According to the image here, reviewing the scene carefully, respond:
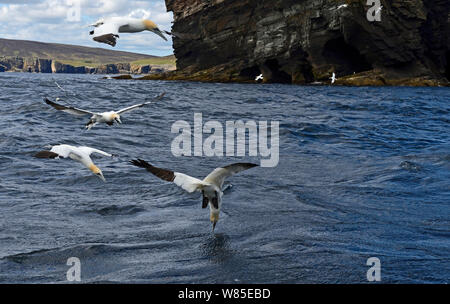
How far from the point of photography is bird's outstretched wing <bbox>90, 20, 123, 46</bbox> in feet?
17.9

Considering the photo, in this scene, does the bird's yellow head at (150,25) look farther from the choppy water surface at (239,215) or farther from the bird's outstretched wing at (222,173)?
the choppy water surface at (239,215)

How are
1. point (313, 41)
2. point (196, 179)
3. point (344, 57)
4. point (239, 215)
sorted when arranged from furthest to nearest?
point (344, 57) < point (313, 41) < point (239, 215) < point (196, 179)

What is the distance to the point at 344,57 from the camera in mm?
51688

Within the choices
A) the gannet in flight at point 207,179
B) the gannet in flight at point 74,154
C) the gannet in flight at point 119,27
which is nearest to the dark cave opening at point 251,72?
the gannet in flight at point 74,154

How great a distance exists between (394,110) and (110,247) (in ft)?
64.5

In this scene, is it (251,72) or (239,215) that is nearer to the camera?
(239,215)

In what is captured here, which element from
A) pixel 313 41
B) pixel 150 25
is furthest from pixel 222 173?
pixel 313 41

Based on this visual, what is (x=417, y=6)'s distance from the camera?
4962 centimetres

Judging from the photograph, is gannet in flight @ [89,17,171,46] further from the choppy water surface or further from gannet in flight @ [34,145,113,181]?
the choppy water surface

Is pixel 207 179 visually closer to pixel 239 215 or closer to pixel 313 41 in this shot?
pixel 239 215

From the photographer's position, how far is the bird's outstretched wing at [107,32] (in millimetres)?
5465

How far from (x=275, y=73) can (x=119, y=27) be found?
51794mm
